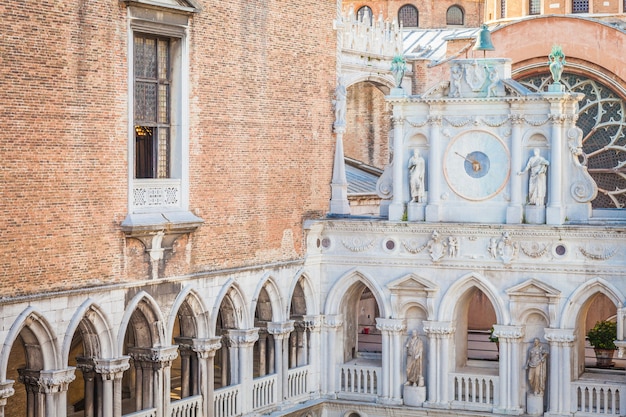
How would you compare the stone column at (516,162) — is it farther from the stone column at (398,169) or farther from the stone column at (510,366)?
the stone column at (398,169)

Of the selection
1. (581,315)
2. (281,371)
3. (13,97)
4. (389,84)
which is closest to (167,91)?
(13,97)

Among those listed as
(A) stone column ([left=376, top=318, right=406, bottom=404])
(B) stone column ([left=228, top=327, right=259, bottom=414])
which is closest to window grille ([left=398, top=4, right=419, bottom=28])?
(A) stone column ([left=376, top=318, right=406, bottom=404])

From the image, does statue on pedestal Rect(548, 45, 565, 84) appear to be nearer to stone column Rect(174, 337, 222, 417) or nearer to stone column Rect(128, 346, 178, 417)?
stone column Rect(174, 337, 222, 417)

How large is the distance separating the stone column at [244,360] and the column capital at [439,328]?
373 cm

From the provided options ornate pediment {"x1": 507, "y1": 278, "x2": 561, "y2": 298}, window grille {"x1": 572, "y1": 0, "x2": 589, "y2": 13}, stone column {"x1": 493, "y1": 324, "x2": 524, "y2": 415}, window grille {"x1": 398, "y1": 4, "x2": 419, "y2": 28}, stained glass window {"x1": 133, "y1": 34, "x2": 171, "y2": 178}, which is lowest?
stone column {"x1": 493, "y1": 324, "x2": 524, "y2": 415}

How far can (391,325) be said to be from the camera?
1194 inches

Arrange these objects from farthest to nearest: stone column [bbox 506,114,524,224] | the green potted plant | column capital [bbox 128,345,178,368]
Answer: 1. the green potted plant
2. stone column [bbox 506,114,524,224]
3. column capital [bbox 128,345,178,368]

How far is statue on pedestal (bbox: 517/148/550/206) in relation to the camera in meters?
29.1

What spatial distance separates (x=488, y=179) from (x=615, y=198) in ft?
30.0

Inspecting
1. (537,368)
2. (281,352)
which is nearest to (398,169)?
(281,352)

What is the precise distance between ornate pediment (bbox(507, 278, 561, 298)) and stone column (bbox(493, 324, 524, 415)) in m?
0.70

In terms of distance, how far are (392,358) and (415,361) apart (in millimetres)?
653

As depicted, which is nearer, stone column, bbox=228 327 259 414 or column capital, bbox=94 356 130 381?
column capital, bbox=94 356 130 381

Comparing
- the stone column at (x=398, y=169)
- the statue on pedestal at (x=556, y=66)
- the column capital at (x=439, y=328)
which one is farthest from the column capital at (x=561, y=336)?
the statue on pedestal at (x=556, y=66)
